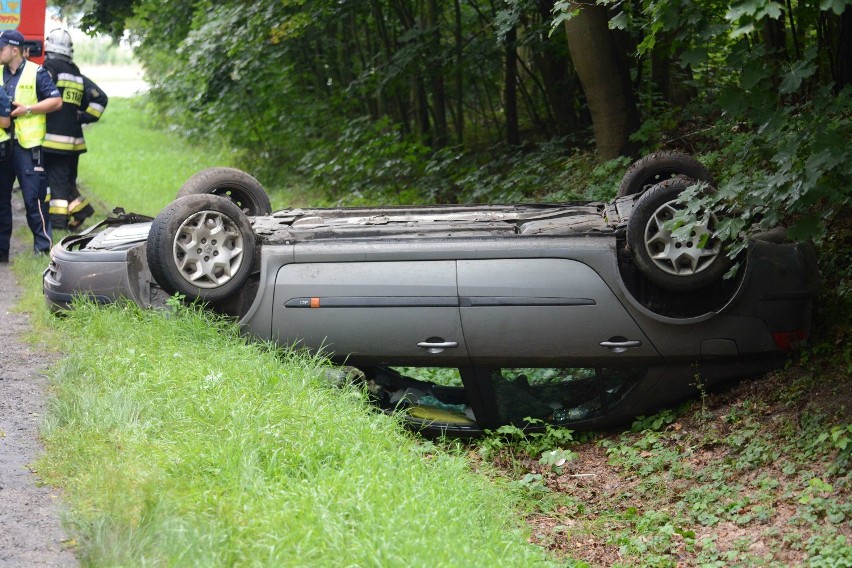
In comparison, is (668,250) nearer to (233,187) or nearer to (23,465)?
(233,187)

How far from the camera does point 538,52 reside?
12.1 meters

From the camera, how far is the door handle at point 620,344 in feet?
19.6

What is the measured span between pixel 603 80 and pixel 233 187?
372 cm

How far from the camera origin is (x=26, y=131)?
9867 millimetres

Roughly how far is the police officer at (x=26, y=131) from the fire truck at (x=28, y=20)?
2.09m

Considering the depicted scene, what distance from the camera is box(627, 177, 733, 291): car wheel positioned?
592cm

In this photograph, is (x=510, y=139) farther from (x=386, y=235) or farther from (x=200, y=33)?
(x=386, y=235)

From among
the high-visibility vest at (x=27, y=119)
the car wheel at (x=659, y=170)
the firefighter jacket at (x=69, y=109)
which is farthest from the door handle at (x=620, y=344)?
the firefighter jacket at (x=69, y=109)

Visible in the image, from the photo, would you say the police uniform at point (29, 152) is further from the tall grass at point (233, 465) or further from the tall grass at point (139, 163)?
the tall grass at point (233, 465)

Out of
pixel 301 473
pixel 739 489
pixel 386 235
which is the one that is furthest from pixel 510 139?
pixel 301 473

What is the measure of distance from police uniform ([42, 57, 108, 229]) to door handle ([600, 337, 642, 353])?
22.4 feet

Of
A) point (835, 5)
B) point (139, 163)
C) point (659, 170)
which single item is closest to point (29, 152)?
point (659, 170)

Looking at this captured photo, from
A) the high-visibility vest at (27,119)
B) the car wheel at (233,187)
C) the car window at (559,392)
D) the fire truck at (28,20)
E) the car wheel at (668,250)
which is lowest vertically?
the car window at (559,392)

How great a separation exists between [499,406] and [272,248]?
1.72 metres
